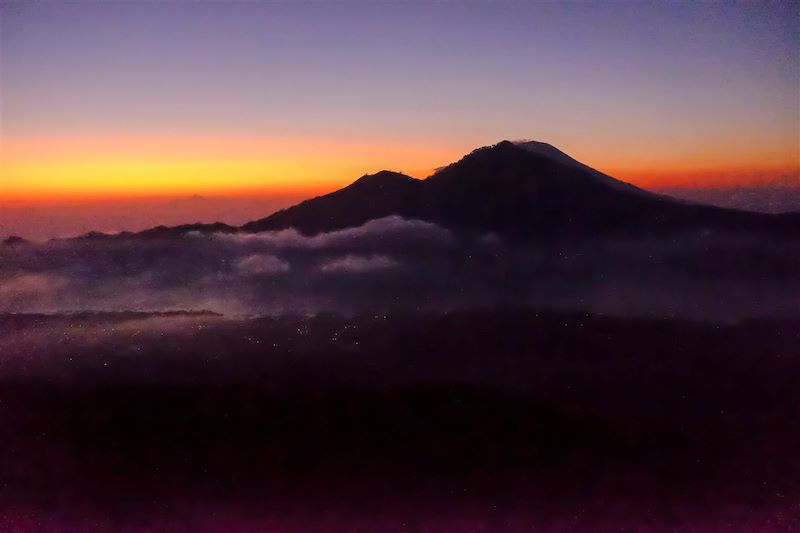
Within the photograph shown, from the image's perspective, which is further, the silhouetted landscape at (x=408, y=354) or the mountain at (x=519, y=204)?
the mountain at (x=519, y=204)

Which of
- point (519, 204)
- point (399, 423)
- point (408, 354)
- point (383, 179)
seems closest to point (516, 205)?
point (519, 204)

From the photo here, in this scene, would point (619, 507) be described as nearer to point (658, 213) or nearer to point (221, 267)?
point (658, 213)

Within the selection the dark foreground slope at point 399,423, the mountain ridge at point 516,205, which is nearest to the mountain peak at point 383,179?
the mountain ridge at point 516,205

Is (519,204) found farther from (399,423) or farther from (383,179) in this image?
(399,423)

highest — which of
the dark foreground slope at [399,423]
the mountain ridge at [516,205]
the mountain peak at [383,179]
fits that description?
the mountain peak at [383,179]

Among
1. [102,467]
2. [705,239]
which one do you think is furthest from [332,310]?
[705,239]

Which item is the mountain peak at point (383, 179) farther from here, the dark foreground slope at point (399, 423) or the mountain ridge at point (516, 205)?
the dark foreground slope at point (399, 423)

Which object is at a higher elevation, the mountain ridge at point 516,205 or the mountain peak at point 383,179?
the mountain peak at point 383,179
